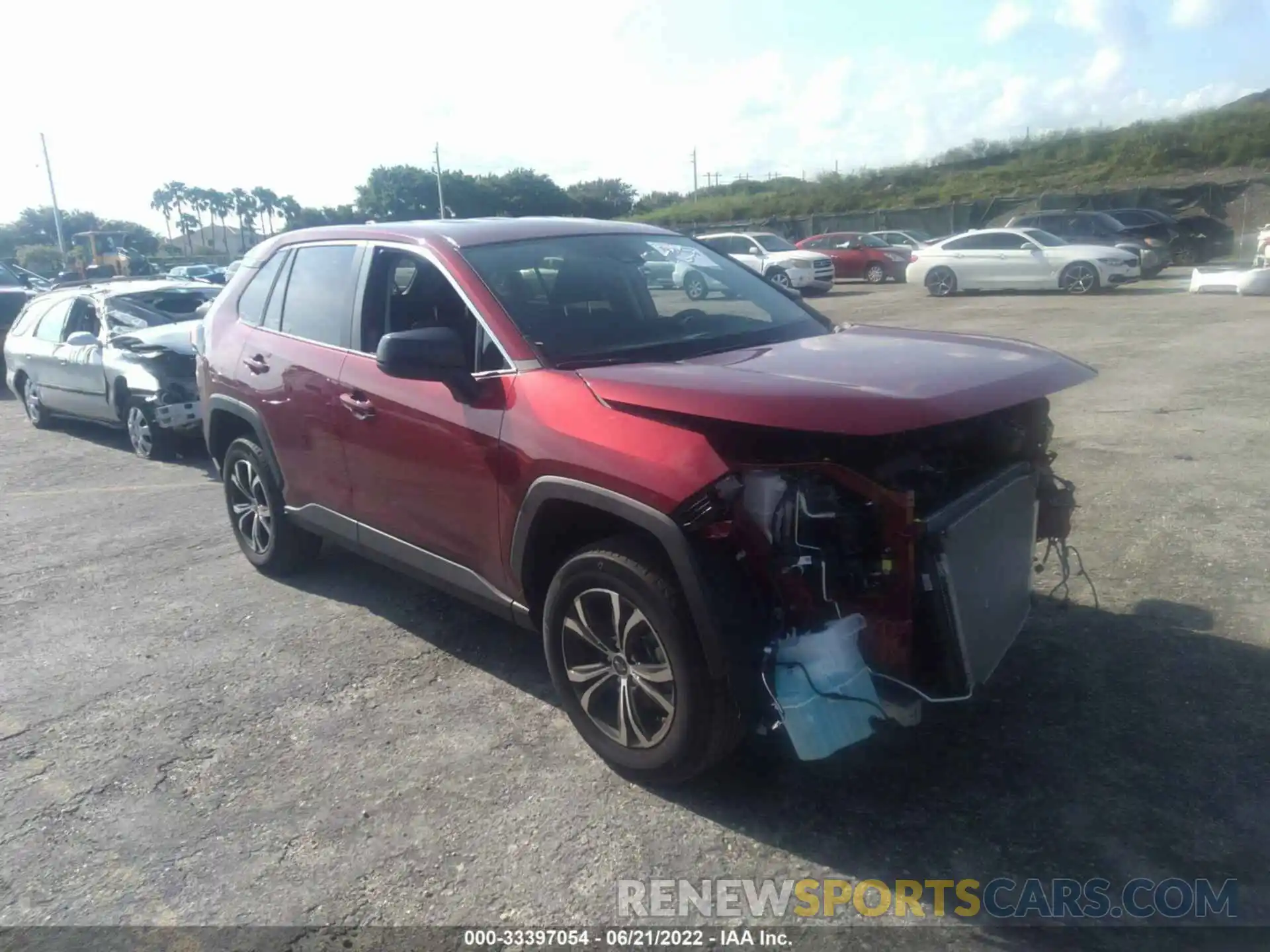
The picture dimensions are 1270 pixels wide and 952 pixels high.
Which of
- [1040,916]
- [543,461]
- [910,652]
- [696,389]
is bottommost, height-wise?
[1040,916]

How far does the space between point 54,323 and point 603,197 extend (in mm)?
61108

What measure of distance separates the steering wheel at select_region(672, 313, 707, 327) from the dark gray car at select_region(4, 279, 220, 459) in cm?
525

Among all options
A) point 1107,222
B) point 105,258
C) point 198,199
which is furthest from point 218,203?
point 1107,222

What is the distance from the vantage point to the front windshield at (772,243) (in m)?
26.8

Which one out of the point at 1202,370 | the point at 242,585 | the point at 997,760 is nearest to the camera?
the point at 997,760

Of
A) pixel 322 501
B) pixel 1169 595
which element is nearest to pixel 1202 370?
pixel 1169 595

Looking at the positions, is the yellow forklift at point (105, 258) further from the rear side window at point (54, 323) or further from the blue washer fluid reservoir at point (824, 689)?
the blue washer fluid reservoir at point (824, 689)

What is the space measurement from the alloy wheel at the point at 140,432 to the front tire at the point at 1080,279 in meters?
18.1

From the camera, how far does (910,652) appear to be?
314 cm

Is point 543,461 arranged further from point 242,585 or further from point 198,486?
point 198,486

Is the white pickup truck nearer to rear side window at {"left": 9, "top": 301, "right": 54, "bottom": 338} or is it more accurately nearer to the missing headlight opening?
rear side window at {"left": 9, "top": 301, "right": 54, "bottom": 338}

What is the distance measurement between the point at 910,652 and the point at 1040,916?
80 centimetres

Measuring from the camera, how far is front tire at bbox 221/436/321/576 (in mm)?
5473

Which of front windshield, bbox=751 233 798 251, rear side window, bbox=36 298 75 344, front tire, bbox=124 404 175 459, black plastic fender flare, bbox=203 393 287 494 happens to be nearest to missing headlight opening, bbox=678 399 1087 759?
black plastic fender flare, bbox=203 393 287 494
